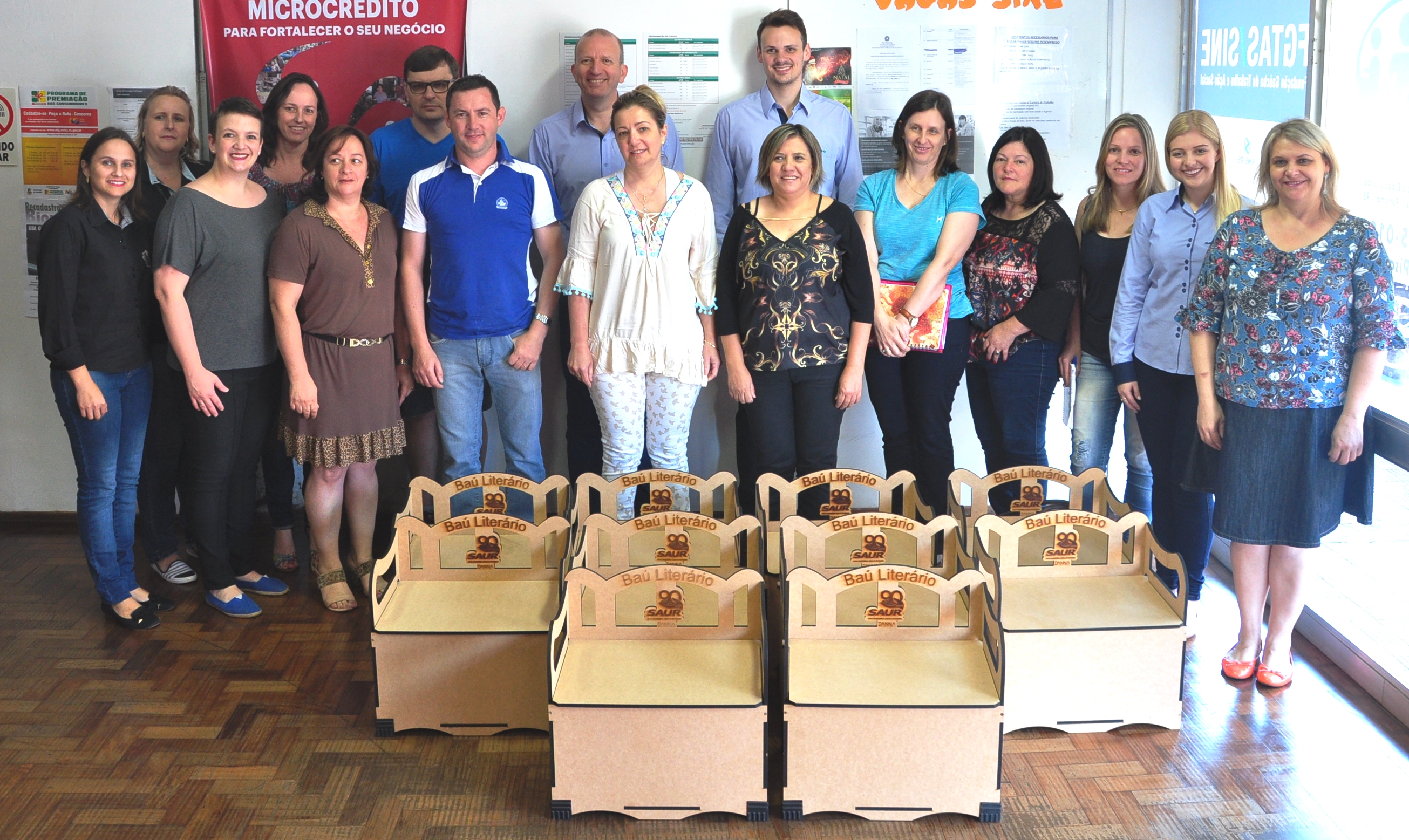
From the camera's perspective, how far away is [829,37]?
14.5ft

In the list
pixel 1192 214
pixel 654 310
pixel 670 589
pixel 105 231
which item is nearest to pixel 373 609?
pixel 670 589

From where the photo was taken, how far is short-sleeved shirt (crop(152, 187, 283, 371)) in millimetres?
3379

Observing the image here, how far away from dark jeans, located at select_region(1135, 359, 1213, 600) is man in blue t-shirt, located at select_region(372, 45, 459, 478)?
2.27 m

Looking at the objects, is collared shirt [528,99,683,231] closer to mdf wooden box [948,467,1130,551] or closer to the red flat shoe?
mdf wooden box [948,467,1130,551]

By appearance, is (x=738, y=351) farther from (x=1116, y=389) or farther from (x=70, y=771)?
(x=70, y=771)

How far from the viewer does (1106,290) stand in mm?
3662

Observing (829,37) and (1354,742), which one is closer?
(1354,742)

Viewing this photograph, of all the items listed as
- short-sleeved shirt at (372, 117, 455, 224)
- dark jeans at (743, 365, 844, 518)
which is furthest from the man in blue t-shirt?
dark jeans at (743, 365, 844, 518)

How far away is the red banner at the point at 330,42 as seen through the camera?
14.3ft

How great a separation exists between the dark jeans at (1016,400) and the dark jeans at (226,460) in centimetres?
224

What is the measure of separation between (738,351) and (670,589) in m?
1.01

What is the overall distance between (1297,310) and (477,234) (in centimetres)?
227

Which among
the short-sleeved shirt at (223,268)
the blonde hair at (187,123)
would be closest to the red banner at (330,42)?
the blonde hair at (187,123)

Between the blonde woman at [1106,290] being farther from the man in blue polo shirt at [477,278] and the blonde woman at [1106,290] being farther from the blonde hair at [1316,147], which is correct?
the man in blue polo shirt at [477,278]
